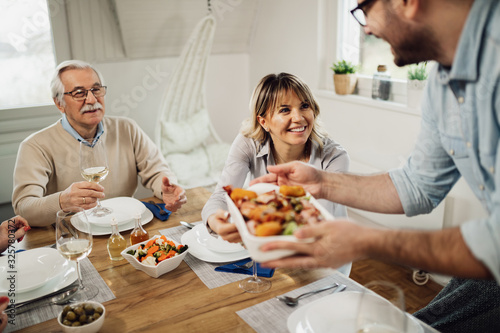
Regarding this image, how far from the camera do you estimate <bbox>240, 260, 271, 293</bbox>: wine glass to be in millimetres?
1219

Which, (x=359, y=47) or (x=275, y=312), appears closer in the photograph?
(x=275, y=312)

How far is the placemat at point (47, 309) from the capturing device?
3.64ft

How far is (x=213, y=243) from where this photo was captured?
144 centimetres

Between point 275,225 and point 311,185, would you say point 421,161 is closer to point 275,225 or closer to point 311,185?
point 311,185

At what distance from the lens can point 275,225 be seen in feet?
3.14

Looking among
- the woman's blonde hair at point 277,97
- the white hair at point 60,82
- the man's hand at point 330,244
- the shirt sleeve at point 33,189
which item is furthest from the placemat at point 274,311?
the white hair at point 60,82

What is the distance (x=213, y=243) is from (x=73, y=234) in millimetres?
439

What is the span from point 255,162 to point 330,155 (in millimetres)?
314

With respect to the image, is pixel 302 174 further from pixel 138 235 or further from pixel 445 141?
pixel 138 235

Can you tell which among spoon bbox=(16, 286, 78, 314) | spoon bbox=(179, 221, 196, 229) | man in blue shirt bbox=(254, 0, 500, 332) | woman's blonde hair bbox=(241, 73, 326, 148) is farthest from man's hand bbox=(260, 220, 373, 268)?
woman's blonde hair bbox=(241, 73, 326, 148)

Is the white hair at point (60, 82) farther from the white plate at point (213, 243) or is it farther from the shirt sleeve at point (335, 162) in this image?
the shirt sleeve at point (335, 162)

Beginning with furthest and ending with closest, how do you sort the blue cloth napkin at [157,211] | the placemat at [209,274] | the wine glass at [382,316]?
the blue cloth napkin at [157,211]
the placemat at [209,274]
the wine glass at [382,316]

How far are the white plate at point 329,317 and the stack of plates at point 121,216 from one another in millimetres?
669

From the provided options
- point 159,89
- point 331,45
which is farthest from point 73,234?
point 159,89
